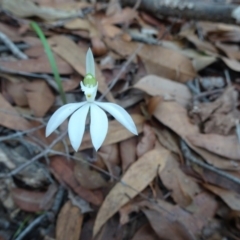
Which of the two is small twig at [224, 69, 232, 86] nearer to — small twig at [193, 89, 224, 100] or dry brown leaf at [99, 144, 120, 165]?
small twig at [193, 89, 224, 100]

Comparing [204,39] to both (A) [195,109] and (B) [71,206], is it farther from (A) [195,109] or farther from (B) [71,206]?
(B) [71,206]

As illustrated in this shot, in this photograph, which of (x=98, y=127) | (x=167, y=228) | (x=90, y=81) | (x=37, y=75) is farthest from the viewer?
(x=37, y=75)

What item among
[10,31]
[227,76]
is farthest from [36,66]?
[227,76]

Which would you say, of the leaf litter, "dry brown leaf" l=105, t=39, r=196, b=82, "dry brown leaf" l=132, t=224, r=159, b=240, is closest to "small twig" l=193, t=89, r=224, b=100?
the leaf litter

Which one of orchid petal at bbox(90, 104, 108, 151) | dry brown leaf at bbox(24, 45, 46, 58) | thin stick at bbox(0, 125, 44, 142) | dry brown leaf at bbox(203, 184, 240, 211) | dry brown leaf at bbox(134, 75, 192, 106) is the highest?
orchid petal at bbox(90, 104, 108, 151)

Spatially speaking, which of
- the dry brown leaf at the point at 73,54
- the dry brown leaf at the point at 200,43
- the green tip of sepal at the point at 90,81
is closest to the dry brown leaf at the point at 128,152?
the dry brown leaf at the point at 73,54

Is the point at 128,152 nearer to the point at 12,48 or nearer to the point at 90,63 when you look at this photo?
the point at 90,63

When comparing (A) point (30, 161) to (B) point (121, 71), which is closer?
(A) point (30, 161)
